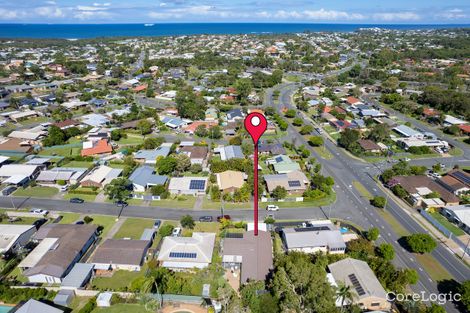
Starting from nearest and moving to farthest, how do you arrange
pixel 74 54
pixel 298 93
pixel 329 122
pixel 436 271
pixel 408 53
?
pixel 436 271 → pixel 329 122 → pixel 298 93 → pixel 408 53 → pixel 74 54

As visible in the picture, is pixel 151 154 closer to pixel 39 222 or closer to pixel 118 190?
pixel 118 190

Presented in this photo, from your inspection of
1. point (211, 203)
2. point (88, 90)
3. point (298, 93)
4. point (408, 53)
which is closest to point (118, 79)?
point (88, 90)

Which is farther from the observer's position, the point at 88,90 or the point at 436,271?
the point at 88,90

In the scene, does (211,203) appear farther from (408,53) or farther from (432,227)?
(408,53)

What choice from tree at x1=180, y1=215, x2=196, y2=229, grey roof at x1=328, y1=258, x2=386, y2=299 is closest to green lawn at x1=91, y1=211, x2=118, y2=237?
tree at x1=180, y1=215, x2=196, y2=229

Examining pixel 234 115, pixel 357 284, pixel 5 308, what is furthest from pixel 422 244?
pixel 234 115
